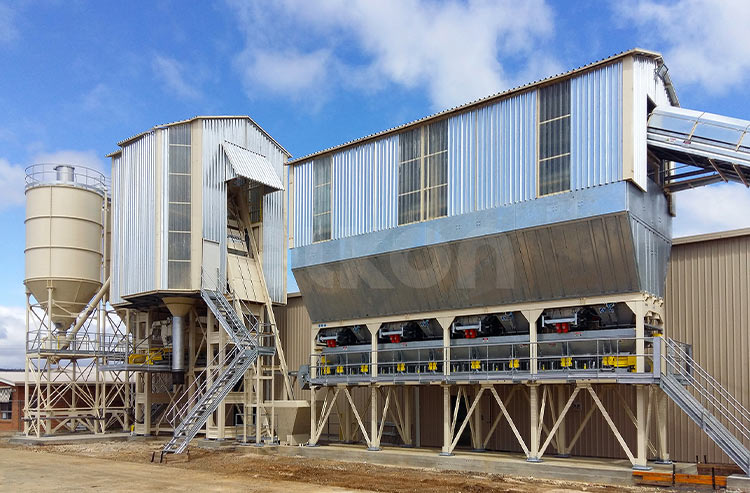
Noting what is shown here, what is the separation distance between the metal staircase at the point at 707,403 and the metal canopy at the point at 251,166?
21296mm

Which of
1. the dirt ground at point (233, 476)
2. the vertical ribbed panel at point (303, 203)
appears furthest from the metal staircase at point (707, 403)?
the vertical ribbed panel at point (303, 203)

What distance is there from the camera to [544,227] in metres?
24.3

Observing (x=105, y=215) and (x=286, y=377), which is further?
(x=105, y=215)

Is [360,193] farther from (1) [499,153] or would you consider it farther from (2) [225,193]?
(2) [225,193]

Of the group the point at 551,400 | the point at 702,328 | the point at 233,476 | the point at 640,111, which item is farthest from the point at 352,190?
the point at 702,328

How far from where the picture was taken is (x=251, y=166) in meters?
38.0

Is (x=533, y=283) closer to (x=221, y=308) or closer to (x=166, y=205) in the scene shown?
(x=221, y=308)

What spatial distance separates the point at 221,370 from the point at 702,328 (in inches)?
802

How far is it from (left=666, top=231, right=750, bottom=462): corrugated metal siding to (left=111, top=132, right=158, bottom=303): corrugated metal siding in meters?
22.8

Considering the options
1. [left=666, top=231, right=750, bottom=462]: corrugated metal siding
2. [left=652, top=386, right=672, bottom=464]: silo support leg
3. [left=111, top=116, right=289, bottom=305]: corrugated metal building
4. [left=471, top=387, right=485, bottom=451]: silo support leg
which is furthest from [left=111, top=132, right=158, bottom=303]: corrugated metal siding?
[left=666, top=231, right=750, bottom=462]: corrugated metal siding

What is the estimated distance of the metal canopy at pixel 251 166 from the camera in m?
36.9

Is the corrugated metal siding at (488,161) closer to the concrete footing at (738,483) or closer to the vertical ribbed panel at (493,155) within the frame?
the vertical ribbed panel at (493,155)

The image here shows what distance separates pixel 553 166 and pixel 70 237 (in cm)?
2877

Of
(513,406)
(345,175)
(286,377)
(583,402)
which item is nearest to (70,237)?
(286,377)
